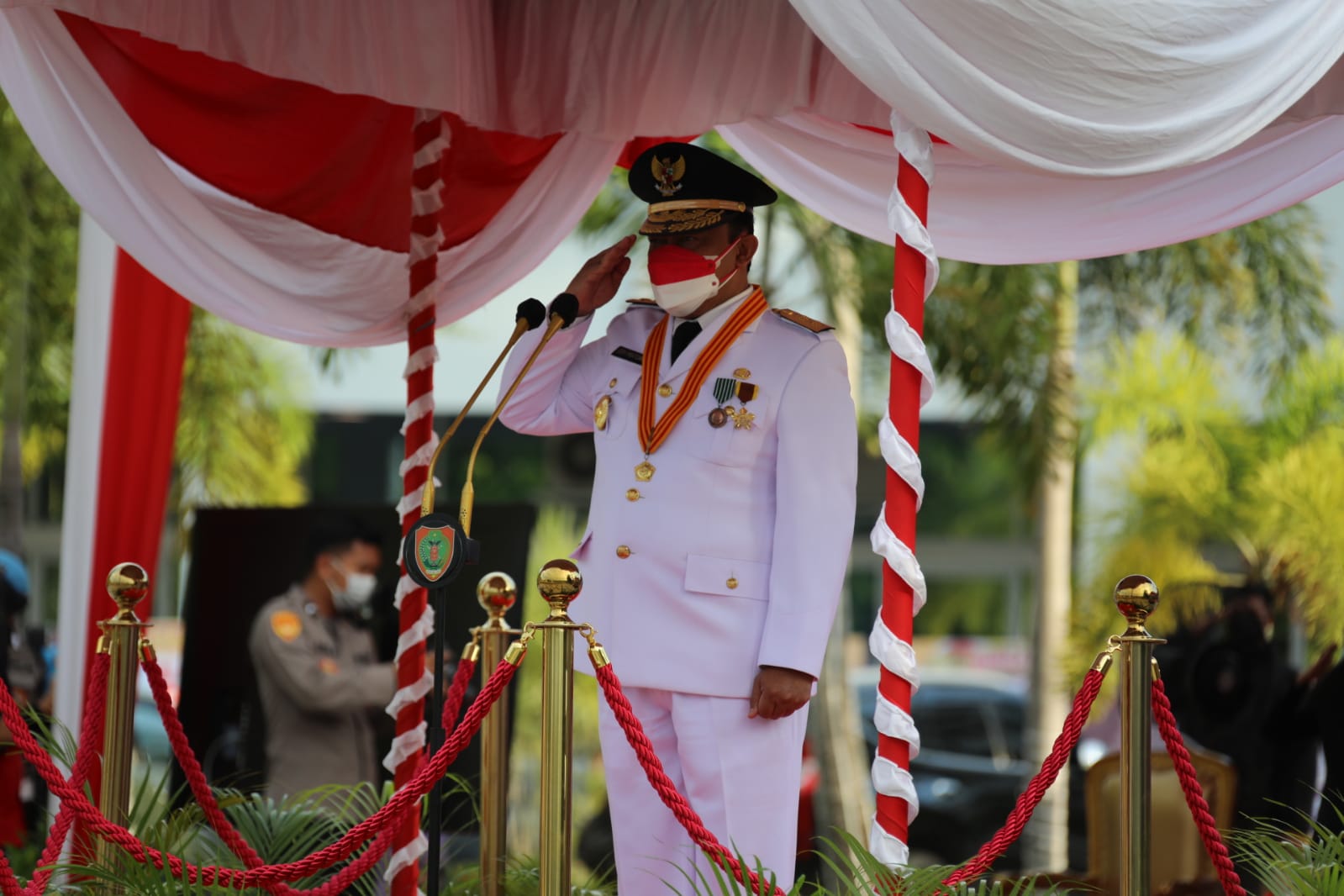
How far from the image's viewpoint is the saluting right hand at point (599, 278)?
3945 mm

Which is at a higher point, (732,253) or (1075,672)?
(732,253)

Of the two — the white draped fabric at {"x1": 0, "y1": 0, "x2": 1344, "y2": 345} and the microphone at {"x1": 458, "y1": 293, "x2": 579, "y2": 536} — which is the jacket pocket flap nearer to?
the microphone at {"x1": 458, "y1": 293, "x2": 579, "y2": 536}

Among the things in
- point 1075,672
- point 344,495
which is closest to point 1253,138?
A: point 1075,672

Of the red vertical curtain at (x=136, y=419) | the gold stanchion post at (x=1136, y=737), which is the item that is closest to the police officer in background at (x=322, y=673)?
the red vertical curtain at (x=136, y=419)

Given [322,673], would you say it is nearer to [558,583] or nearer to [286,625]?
[286,625]

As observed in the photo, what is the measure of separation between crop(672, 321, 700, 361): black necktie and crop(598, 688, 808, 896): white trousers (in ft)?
2.48

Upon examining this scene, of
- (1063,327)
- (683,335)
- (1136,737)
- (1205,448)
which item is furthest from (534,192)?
(1205,448)

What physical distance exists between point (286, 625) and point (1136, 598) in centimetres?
354

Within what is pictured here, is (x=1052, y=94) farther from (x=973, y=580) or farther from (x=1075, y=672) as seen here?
(x=973, y=580)

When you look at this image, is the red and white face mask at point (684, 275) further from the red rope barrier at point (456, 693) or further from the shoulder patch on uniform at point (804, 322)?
the red rope barrier at point (456, 693)

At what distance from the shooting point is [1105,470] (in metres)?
10.3

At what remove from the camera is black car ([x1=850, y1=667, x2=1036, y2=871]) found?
9.95 meters

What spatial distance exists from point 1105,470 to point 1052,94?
24.0ft

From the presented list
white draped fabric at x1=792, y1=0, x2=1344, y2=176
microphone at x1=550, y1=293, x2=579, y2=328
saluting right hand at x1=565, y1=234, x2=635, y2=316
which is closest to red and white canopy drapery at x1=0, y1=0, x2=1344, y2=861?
white draped fabric at x1=792, y1=0, x2=1344, y2=176
